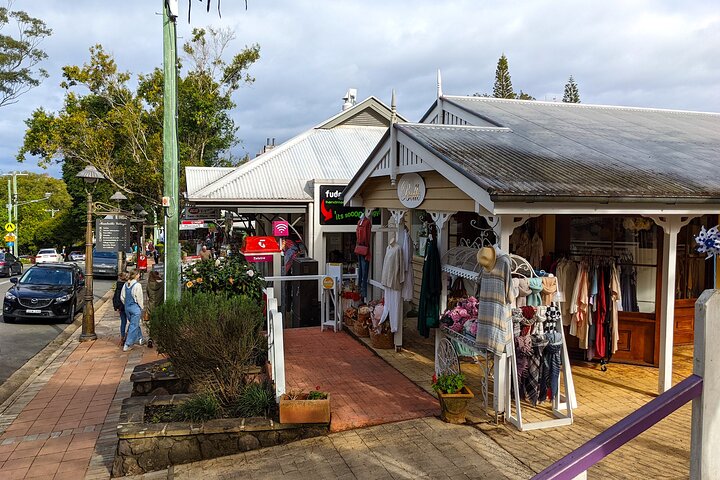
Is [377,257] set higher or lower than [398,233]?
lower

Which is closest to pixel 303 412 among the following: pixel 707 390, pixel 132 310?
pixel 707 390

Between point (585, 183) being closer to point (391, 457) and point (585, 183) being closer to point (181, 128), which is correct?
point (391, 457)

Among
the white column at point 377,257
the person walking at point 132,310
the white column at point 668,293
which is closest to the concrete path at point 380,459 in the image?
the white column at point 668,293

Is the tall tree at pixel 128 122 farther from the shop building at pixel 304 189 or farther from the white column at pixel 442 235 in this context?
the white column at pixel 442 235

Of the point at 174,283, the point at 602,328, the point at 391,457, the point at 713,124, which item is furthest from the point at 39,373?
the point at 713,124

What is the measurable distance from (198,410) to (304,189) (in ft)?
27.0

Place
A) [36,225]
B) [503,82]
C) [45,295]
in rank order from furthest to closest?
1. [36,225]
2. [503,82]
3. [45,295]

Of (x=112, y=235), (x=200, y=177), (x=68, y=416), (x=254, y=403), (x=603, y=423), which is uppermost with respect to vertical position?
(x=200, y=177)

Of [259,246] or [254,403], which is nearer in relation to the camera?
[254,403]

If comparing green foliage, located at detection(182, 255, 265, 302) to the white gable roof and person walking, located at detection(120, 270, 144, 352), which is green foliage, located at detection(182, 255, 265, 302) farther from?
the white gable roof

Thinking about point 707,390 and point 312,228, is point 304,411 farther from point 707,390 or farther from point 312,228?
point 312,228

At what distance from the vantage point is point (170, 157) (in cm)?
930

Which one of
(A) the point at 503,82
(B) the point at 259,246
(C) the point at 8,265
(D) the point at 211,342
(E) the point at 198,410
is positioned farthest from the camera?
(A) the point at 503,82

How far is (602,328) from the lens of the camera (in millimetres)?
7656
